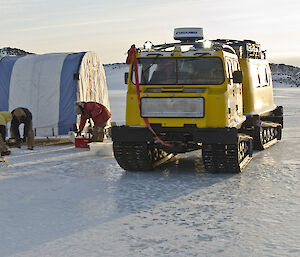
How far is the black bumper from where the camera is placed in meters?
8.57

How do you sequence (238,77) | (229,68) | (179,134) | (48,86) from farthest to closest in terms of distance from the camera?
(48,86)
(229,68)
(238,77)
(179,134)

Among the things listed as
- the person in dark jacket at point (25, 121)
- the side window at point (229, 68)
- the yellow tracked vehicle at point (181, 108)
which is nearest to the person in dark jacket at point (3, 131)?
the person in dark jacket at point (25, 121)

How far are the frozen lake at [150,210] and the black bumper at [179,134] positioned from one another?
2.17 feet

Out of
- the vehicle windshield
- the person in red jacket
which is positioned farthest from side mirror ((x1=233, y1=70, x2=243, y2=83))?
the person in red jacket

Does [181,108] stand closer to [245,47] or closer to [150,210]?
[150,210]

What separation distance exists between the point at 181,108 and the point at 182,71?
2.51 ft

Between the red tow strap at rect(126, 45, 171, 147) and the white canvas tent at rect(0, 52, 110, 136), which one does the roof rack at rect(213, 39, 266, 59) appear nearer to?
the red tow strap at rect(126, 45, 171, 147)

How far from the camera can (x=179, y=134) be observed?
8.98m

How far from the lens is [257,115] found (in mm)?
11547

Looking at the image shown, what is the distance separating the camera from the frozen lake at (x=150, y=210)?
5117mm

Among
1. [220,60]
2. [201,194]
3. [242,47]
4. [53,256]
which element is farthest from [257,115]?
[53,256]

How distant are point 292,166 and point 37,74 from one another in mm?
9878

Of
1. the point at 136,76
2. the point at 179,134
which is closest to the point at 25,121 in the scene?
the point at 136,76

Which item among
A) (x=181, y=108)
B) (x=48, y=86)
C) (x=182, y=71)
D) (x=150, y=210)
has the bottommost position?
(x=150, y=210)
